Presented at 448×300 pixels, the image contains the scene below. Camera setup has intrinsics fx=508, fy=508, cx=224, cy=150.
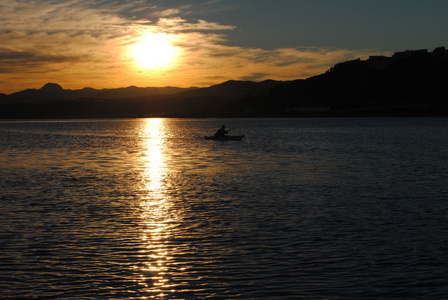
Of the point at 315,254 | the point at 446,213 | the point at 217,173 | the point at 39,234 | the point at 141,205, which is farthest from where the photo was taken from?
the point at 217,173

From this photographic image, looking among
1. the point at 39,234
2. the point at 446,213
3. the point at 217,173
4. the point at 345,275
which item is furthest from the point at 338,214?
the point at 217,173

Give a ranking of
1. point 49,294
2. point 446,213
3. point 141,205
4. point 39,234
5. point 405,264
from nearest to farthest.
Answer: point 49,294, point 405,264, point 39,234, point 446,213, point 141,205

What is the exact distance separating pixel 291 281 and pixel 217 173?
2438 cm

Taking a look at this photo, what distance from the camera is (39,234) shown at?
16938 mm

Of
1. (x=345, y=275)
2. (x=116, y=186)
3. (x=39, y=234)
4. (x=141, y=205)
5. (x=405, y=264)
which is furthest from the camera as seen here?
(x=116, y=186)

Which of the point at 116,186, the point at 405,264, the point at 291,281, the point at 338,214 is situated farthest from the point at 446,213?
the point at 116,186

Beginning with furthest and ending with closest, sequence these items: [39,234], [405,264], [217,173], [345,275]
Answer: [217,173]
[39,234]
[405,264]
[345,275]

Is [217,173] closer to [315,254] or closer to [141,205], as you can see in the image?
[141,205]

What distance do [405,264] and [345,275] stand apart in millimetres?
1952

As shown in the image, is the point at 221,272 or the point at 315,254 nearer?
the point at 221,272

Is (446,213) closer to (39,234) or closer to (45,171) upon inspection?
(39,234)

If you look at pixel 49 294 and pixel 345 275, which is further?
pixel 345 275

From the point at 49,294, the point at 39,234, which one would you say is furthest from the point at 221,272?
the point at 39,234

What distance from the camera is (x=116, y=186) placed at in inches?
1166
